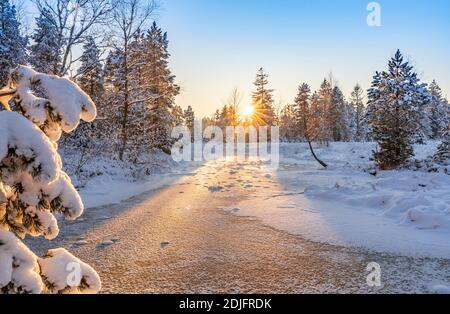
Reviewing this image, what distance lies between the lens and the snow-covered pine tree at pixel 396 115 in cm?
2055

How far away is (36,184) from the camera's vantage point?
6.76 feet

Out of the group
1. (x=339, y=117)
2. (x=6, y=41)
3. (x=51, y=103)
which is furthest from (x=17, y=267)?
(x=339, y=117)

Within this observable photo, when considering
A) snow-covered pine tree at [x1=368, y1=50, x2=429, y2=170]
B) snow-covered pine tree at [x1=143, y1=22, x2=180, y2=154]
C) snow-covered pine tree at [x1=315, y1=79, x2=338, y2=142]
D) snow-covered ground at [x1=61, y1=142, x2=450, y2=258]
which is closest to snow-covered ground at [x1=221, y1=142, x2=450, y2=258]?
Answer: snow-covered ground at [x1=61, y1=142, x2=450, y2=258]

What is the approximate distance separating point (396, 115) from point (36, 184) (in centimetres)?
2346

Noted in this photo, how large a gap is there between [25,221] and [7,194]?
0.24m

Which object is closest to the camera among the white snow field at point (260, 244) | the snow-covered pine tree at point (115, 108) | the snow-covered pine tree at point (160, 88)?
the white snow field at point (260, 244)

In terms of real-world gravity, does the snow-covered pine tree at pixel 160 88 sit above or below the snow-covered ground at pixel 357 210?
above

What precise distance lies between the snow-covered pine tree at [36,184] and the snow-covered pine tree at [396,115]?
21559 mm

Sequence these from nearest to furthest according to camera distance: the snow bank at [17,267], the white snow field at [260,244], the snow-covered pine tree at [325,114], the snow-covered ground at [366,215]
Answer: the snow bank at [17,267]
the white snow field at [260,244]
the snow-covered ground at [366,215]
the snow-covered pine tree at [325,114]

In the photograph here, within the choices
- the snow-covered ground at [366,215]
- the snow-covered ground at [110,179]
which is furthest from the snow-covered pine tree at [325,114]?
the snow-covered ground at [366,215]

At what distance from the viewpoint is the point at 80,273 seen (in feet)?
7.34

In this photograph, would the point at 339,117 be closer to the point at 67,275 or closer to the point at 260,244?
the point at 260,244

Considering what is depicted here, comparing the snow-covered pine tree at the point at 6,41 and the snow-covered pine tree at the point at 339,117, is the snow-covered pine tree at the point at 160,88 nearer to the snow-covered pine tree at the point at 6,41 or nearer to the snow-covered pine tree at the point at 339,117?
the snow-covered pine tree at the point at 6,41

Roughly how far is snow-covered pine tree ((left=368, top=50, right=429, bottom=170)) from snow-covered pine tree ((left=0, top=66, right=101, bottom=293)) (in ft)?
70.7
